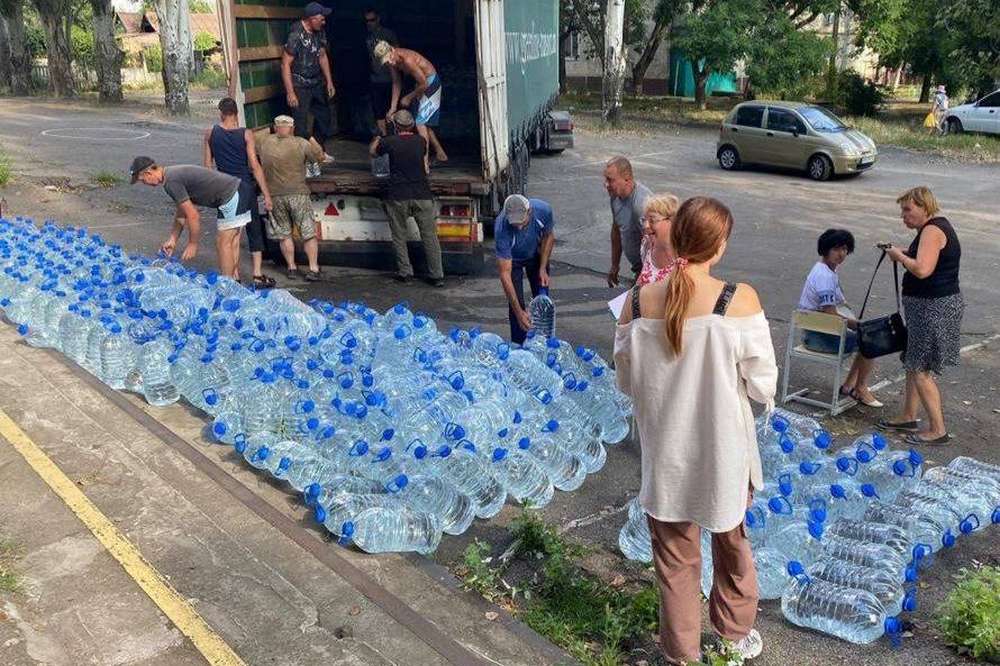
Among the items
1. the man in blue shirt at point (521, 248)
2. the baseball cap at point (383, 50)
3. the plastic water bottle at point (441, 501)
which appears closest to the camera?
the plastic water bottle at point (441, 501)

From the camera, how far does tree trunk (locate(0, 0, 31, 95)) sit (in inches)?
1438

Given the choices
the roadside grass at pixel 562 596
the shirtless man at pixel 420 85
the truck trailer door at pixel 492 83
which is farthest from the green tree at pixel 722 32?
the roadside grass at pixel 562 596

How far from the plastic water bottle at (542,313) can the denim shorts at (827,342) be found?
1.99 meters

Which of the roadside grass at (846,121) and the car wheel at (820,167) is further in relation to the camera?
the roadside grass at (846,121)

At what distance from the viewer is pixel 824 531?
4.38 metres

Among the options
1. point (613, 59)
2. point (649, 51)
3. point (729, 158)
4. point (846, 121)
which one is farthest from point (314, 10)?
point (649, 51)

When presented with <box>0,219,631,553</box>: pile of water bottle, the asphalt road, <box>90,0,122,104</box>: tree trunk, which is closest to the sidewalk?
<box>0,219,631,553</box>: pile of water bottle

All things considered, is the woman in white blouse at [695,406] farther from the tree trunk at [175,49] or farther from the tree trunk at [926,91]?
the tree trunk at [926,91]

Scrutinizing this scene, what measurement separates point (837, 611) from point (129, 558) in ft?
11.1

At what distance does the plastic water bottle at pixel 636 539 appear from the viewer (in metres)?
4.48

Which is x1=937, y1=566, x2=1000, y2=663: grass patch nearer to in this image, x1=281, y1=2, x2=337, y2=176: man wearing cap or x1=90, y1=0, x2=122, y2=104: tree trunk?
x1=281, y1=2, x2=337, y2=176: man wearing cap

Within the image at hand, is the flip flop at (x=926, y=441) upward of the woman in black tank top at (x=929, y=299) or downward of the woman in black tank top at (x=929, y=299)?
downward

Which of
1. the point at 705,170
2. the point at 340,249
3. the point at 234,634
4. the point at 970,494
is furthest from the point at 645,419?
the point at 705,170

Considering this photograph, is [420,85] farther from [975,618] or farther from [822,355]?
[975,618]
